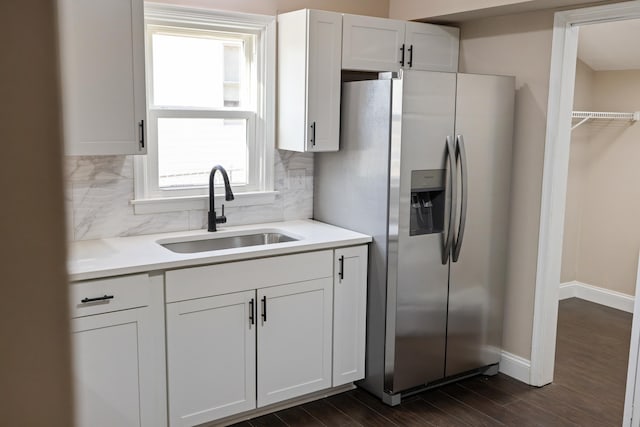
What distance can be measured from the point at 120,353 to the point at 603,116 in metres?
3.96

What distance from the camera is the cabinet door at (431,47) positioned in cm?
369

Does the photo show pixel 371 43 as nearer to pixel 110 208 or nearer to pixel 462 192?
pixel 462 192

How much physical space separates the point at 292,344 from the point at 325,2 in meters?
2.02

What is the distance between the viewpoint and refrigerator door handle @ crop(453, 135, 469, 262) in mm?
3299

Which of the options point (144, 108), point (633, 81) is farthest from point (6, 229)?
point (633, 81)

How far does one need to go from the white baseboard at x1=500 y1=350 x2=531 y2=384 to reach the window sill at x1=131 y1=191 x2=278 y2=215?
169 centimetres

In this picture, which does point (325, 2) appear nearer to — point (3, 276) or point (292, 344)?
point (292, 344)

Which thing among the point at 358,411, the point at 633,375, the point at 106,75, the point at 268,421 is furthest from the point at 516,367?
the point at 106,75

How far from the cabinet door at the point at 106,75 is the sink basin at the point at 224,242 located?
0.64 m

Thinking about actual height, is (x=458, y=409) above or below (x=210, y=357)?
below

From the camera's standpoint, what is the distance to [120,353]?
2629 mm

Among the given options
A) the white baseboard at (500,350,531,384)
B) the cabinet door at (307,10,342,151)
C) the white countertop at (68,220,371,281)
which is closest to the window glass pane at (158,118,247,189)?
the white countertop at (68,220,371,281)

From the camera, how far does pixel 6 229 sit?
0.21 meters

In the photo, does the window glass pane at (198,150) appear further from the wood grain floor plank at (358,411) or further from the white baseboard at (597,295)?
the white baseboard at (597,295)
